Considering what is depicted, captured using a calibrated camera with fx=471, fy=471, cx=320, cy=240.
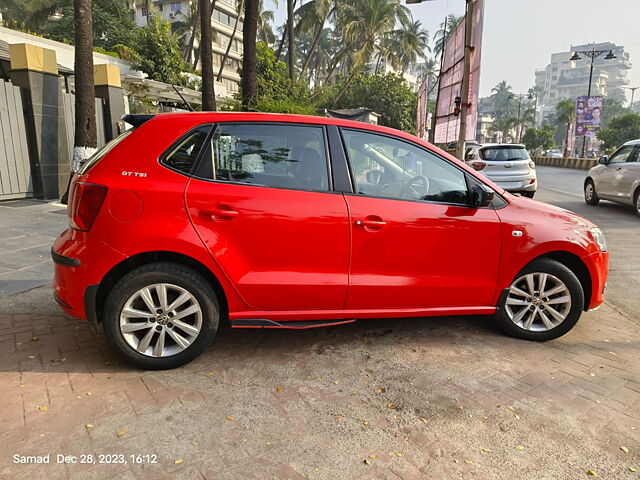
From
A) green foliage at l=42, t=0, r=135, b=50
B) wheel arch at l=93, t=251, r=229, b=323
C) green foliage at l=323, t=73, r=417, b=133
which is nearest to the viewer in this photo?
wheel arch at l=93, t=251, r=229, b=323

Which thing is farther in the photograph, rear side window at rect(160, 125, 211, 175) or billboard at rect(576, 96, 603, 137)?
billboard at rect(576, 96, 603, 137)

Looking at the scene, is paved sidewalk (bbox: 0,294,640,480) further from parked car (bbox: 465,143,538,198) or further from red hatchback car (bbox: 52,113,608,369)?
parked car (bbox: 465,143,538,198)

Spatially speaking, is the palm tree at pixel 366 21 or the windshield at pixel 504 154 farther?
the palm tree at pixel 366 21

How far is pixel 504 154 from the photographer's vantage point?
12.5m

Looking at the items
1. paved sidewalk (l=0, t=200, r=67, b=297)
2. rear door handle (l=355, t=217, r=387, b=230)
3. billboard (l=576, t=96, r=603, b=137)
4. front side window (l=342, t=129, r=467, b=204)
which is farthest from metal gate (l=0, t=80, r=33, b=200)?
billboard (l=576, t=96, r=603, b=137)

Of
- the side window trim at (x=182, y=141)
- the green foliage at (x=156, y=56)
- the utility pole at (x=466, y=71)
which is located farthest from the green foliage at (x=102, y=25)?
the side window trim at (x=182, y=141)

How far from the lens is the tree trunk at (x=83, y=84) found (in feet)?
27.9

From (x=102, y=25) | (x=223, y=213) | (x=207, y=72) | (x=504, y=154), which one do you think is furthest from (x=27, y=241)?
(x=102, y=25)

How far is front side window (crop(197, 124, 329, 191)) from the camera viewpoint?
10.5 ft

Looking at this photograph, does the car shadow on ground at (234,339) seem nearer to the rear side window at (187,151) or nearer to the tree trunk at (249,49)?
the rear side window at (187,151)

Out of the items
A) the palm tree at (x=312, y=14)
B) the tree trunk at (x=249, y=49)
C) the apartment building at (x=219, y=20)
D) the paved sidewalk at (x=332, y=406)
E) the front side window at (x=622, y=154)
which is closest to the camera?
the paved sidewalk at (x=332, y=406)

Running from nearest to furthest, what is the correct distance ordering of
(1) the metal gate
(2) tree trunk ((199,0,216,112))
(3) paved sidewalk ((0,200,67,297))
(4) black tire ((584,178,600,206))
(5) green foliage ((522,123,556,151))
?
(3) paved sidewalk ((0,200,67,297)) < (1) the metal gate < (4) black tire ((584,178,600,206)) < (2) tree trunk ((199,0,216,112)) < (5) green foliage ((522,123,556,151))

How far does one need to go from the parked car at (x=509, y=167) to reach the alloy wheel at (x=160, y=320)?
1017 centimetres

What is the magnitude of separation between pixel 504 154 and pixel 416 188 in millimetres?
10070
